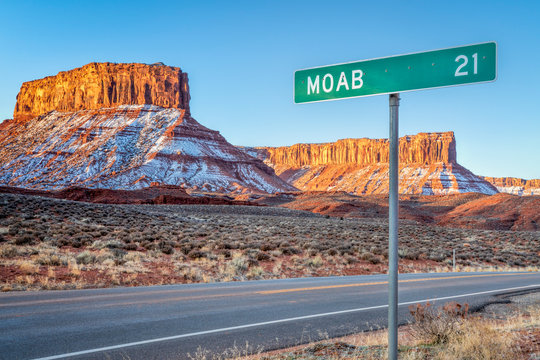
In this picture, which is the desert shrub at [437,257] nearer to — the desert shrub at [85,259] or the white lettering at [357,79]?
the desert shrub at [85,259]

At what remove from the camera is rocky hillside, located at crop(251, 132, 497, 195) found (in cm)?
14750

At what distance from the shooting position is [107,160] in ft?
332

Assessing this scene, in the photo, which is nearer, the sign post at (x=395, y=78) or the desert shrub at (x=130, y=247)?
the sign post at (x=395, y=78)

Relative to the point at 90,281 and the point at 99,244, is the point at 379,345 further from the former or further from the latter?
the point at 99,244

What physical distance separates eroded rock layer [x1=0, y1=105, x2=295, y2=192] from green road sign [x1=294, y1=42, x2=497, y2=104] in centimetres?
9069

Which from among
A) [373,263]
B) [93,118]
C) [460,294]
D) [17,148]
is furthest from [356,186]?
[460,294]

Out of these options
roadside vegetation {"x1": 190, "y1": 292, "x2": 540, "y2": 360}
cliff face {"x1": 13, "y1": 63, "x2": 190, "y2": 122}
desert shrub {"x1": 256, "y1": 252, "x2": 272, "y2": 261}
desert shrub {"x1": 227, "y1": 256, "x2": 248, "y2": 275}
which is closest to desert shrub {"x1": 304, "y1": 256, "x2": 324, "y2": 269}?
desert shrub {"x1": 256, "y1": 252, "x2": 272, "y2": 261}

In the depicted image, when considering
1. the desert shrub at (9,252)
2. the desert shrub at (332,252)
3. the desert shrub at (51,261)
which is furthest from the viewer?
the desert shrub at (332,252)

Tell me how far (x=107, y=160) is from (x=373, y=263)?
8966 centimetres

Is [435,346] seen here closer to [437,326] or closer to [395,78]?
[437,326]

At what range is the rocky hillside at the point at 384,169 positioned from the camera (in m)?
148

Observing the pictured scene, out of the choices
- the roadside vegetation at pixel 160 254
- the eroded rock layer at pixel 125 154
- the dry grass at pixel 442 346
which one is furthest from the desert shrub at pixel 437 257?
the eroded rock layer at pixel 125 154

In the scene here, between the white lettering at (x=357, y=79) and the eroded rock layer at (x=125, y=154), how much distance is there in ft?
298

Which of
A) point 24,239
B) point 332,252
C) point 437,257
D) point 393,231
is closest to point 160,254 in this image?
point 24,239
